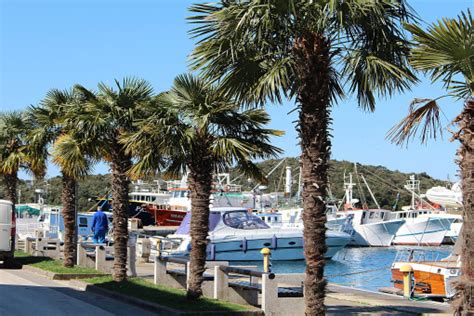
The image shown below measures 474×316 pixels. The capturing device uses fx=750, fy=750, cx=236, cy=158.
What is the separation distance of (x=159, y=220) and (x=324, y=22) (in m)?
58.4

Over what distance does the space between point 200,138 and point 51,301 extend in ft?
16.4

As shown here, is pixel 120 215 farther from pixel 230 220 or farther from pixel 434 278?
pixel 230 220

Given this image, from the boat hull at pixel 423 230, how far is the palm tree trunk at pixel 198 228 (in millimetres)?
54532

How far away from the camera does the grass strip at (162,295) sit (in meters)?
14.6

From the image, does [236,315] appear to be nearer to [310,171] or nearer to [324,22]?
[310,171]

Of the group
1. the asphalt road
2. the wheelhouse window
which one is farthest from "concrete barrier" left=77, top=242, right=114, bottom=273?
the wheelhouse window

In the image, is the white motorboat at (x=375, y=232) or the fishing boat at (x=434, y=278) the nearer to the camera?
the fishing boat at (x=434, y=278)

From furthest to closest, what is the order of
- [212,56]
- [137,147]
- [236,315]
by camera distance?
[137,147] < [236,315] < [212,56]

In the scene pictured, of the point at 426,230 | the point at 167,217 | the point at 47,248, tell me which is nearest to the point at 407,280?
the point at 47,248

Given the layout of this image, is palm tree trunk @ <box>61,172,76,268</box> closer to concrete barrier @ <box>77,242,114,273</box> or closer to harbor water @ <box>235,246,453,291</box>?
concrete barrier @ <box>77,242,114,273</box>

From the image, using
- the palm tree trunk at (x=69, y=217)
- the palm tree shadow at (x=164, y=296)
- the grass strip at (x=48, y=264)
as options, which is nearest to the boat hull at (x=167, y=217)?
the grass strip at (x=48, y=264)

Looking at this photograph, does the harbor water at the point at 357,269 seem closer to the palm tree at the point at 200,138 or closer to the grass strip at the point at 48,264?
the grass strip at the point at 48,264

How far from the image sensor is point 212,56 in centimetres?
1302

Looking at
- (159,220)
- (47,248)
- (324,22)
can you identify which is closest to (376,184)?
(159,220)
